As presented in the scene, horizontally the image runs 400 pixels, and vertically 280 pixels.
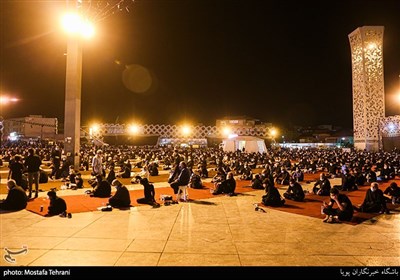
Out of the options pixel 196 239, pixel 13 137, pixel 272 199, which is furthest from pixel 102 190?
pixel 13 137

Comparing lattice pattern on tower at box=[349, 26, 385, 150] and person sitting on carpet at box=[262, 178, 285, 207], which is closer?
person sitting on carpet at box=[262, 178, 285, 207]

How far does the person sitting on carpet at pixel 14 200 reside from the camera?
8.41m

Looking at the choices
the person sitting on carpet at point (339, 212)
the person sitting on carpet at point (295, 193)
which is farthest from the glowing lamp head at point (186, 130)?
the person sitting on carpet at point (339, 212)

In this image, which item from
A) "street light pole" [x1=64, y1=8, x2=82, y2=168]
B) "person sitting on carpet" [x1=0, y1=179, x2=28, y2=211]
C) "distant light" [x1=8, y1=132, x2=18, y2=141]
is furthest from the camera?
"distant light" [x1=8, y1=132, x2=18, y2=141]

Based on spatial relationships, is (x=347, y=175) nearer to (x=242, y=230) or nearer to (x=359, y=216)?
(x=359, y=216)

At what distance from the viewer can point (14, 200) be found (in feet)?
27.8

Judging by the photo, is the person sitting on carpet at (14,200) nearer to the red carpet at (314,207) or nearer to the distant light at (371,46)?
the red carpet at (314,207)

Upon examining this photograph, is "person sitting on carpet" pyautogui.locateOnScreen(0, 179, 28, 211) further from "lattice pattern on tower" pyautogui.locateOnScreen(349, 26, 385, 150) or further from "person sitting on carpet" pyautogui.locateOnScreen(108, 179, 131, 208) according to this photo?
"lattice pattern on tower" pyautogui.locateOnScreen(349, 26, 385, 150)

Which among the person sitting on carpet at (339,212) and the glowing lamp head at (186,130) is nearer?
the person sitting on carpet at (339,212)

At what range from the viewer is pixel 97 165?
47.0 ft

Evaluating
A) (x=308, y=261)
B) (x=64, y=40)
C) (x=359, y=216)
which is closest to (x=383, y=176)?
(x=359, y=216)

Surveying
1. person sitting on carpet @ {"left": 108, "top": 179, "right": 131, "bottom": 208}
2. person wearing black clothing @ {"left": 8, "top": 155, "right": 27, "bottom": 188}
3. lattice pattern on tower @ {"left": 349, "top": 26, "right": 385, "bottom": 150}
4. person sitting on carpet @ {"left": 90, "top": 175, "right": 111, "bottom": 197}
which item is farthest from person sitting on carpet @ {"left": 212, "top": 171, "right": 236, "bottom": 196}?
lattice pattern on tower @ {"left": 349, "top": 26, "right": 385, "bottom": 150}

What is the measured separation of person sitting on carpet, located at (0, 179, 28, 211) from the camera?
8414mm

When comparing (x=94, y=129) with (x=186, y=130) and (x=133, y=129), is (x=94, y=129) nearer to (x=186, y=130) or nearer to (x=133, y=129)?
(x=133, y=129)
